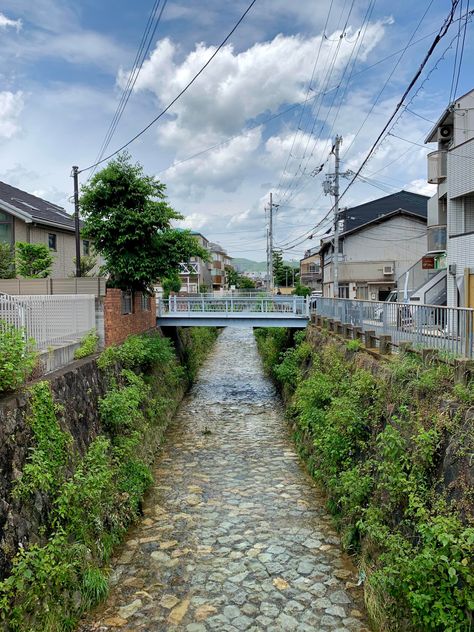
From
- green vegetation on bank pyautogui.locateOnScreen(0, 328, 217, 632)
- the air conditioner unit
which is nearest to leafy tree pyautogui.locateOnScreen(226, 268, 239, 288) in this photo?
the air conditioner unit

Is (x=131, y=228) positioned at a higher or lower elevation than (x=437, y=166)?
lower

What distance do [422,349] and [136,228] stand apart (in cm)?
1042

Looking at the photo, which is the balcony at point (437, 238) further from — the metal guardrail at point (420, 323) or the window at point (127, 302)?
the window at point (127, 302)

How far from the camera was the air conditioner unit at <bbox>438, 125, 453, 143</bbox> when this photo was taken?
1946 cm

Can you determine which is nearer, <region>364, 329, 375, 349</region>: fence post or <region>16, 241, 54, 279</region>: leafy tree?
<region>364, 329, 375, 349</region>: fence post

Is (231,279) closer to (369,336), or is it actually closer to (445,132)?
(445,132)

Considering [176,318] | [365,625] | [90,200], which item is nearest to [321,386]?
[365,625]

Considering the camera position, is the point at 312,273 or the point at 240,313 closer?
the point at 240,313

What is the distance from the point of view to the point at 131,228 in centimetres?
1481

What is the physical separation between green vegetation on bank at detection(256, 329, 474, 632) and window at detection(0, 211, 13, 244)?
66.7ft

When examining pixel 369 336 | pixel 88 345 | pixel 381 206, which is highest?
pixel 381 206

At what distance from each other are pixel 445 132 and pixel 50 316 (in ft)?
61.5

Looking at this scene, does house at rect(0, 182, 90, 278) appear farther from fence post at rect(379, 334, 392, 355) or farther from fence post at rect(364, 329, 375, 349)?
fence post at rect(379, 334, 392, 355)

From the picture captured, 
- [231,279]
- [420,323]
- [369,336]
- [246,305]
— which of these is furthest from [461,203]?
[231,279]
